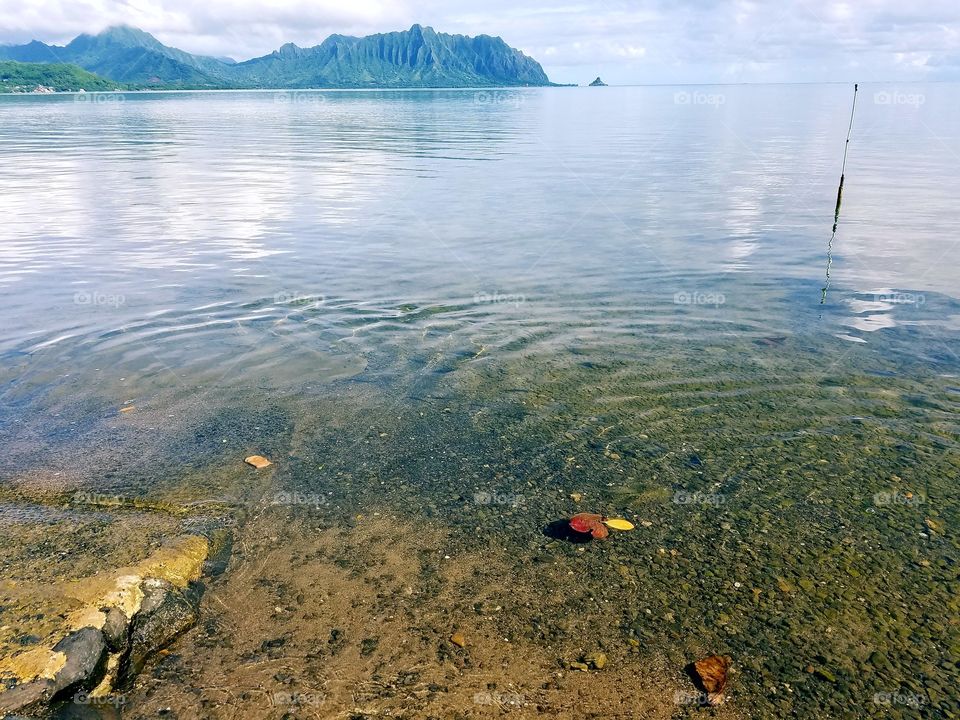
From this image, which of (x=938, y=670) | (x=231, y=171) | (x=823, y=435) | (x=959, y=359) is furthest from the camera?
(x=231, y=171)

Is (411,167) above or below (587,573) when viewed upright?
above

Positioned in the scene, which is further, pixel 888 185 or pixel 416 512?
pixel 888 185

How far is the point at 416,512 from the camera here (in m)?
7.92

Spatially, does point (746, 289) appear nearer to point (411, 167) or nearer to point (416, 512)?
point (416, 512)

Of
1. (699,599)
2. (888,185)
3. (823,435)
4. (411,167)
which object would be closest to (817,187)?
(888,185)

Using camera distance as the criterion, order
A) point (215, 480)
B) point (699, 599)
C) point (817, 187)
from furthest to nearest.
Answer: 1. point (817, 187)
2. point (215, 480)
3. point (699, 599)

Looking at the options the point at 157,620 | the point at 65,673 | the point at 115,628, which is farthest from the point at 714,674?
the point at 65,673

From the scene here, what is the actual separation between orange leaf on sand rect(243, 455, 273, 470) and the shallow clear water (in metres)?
0.35

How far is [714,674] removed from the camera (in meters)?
5.62

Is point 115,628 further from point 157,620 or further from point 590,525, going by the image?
point 590,525

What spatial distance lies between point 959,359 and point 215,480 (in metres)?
12.6

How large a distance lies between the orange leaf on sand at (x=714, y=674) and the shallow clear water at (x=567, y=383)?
A: 18cm

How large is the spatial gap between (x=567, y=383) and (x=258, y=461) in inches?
198

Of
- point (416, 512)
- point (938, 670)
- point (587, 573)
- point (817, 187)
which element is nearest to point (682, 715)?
point (587, 573)
